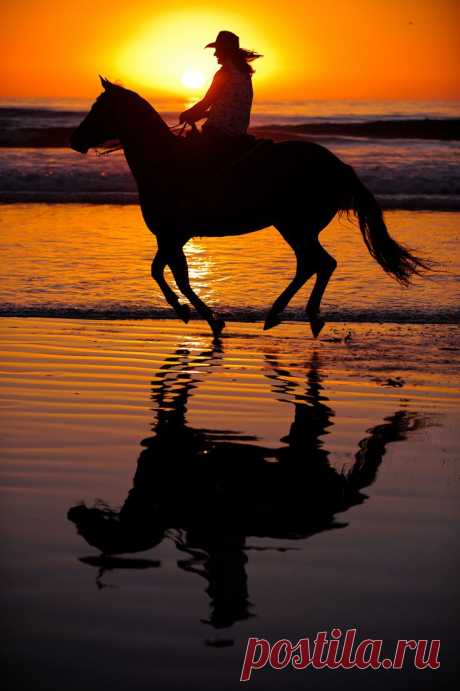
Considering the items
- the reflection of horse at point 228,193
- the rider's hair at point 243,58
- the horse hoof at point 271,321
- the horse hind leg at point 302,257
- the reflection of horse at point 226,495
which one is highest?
the rider's hair at point 243,58

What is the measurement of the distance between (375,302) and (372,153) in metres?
23.3

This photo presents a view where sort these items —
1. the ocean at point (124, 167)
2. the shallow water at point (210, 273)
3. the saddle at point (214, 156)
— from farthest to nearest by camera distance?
the ocean at point (124, 167) → the shallow water at point (210, 273) → the saddle at point (214, 156)

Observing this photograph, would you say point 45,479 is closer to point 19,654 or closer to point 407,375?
point 19,654

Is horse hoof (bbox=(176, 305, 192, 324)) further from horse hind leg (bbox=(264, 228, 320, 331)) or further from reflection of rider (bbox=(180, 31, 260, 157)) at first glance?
reflection of rider (bbox=(180, 31, 260, 157))

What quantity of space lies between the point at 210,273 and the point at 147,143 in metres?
3.35

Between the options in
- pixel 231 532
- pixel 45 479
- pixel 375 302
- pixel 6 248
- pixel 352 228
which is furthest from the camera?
pixel 352 228

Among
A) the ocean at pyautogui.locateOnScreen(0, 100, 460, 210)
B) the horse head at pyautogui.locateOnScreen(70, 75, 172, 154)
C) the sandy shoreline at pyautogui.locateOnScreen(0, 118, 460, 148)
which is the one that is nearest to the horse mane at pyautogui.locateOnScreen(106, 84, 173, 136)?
the horse head at pyautogui.locateOnScreen(70, 75, 172, 154)

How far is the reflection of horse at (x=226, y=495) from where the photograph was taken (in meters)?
4.02

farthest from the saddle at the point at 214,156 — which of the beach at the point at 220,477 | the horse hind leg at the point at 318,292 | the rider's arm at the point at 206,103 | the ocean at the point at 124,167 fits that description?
the ocean at the point at 124,167

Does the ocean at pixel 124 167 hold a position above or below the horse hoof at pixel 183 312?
below


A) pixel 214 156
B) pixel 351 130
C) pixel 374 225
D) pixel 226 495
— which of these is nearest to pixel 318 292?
pixel 374 225

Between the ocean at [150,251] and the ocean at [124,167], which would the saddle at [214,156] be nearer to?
the ocean at [150,251]

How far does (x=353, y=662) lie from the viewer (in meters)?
3.27

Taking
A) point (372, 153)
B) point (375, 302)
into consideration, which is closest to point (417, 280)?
point (375, 302)
